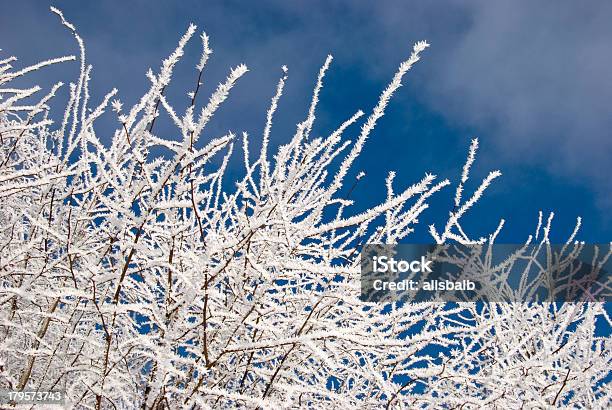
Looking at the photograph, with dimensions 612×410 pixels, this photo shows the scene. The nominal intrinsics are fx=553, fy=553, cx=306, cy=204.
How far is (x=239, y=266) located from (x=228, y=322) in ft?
1.12

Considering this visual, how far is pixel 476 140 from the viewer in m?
2.80

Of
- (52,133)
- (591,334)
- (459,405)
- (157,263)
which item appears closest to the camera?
(157,263)

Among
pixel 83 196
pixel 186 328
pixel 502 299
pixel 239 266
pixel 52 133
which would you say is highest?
pixel 52 133

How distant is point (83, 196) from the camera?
363cm

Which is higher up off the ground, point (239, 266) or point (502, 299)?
point (502, 299)

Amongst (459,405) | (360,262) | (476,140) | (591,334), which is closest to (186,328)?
(360,262)

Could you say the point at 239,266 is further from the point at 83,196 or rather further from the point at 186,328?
the point at 83,196

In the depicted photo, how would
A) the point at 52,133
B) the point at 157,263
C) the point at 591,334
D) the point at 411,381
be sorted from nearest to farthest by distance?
the point at 157,263 → the point at 411,381 → the point at 591,334 → the point at 52,133

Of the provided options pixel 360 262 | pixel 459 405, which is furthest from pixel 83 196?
pixel 459 405

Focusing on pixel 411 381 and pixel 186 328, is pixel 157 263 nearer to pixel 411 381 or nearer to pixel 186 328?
pixel 186 328

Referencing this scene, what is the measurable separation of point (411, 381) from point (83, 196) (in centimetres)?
237

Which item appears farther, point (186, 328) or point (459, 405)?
point (459, 405)

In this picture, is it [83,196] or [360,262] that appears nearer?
[360,262]

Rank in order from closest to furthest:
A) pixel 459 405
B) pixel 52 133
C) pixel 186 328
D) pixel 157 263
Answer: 1. pixel 157 263
2. pixel 186 328
3. pixel 459 405
4. pixel 52 133
